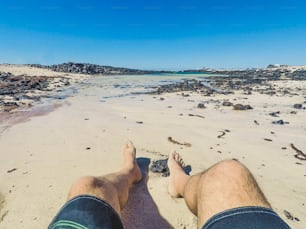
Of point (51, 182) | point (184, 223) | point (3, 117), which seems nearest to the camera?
point (184, 223)

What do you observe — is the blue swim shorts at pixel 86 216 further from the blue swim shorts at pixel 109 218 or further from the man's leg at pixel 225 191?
the man's leg at pixel 225 191

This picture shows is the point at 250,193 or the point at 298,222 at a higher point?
the point at 250,193

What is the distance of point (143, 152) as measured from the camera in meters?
3.79

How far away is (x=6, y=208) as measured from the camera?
2.31 meters

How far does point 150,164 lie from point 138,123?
2194 mm

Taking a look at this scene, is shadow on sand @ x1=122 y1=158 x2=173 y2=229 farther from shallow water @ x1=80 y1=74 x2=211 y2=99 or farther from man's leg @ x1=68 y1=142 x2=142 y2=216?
shallow water @ x1=80 y1=74 x2=211 y2=99

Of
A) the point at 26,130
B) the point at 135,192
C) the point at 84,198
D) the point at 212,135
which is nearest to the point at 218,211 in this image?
the point at 84,198

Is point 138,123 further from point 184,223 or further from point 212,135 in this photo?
point 184,223

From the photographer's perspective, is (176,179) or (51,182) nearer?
(176,179)

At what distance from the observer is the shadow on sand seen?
2150mm

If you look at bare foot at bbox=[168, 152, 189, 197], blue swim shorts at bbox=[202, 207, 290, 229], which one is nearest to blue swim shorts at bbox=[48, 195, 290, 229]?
blue swim shorts at bbox=[202, 207, 290, 229]

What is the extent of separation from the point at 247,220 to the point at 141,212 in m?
1.35

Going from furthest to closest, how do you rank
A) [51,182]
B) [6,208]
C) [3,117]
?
[3,117]
[51,182]
[6,208]

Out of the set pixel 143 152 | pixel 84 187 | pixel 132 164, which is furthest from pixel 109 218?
pixel 143 152
